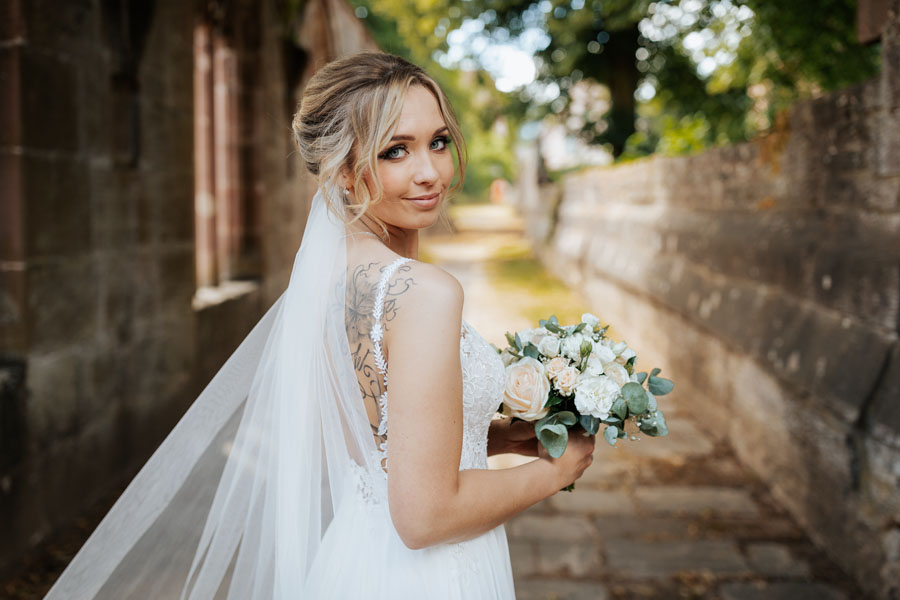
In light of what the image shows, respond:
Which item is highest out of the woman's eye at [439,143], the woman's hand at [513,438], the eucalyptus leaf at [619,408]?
the woman's eye at [439,143]

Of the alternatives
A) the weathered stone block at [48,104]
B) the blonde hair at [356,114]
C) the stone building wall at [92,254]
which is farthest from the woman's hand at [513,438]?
the weathered stone block at [48,104]

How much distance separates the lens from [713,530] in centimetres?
416

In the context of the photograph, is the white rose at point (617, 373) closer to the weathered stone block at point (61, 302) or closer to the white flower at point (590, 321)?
the white flower at point (590, 321)

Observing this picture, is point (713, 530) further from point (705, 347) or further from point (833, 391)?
point (705, 347)

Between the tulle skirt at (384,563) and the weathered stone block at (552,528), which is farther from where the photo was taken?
the weathered stone block at (552,528)

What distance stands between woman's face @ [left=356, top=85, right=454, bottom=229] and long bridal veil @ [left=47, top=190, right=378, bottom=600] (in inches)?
7.0

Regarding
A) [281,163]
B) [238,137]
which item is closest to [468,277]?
[281,163]

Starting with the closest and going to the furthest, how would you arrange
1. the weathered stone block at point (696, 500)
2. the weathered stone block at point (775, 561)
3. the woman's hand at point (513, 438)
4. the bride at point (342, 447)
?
the bride at point (342, 447)
the woman's hand at point (513, 438)
the weathered stone block at point (775, 561)
the weathered stone block at point (696, 500)

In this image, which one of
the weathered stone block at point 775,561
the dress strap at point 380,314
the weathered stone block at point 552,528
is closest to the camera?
the dress strap at point 380,314

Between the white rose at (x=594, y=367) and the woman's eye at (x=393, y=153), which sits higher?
the woman's eye at (x=393, y=153)

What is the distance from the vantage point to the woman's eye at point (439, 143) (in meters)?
1.90

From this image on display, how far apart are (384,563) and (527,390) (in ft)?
1.81

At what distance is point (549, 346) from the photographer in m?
2.06

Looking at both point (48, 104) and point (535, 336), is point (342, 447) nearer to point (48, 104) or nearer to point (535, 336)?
point (535, 336)
